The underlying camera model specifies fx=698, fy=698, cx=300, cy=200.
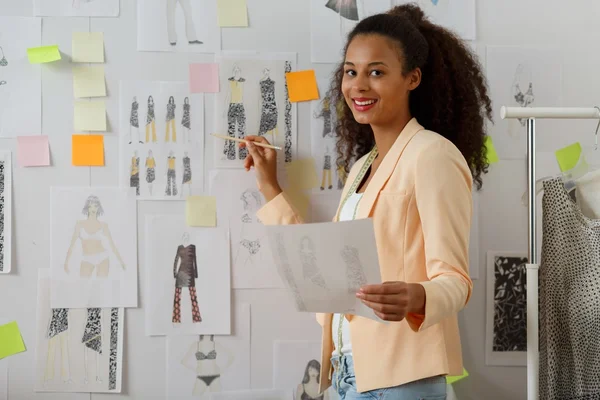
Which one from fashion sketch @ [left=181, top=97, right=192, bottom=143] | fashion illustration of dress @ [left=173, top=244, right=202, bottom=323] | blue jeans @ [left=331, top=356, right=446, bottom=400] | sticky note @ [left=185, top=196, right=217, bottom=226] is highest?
fashion sketch @ [left=181, top=97, right=192, bottom=143]

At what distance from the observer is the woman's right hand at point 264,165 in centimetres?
168

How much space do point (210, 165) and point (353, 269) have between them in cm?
69

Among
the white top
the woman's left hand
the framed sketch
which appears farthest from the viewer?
the framed sketch

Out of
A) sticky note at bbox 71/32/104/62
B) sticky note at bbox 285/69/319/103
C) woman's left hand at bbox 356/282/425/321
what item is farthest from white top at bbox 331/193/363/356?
sticky note at bbox 71/32/104/62

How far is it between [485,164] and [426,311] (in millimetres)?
592

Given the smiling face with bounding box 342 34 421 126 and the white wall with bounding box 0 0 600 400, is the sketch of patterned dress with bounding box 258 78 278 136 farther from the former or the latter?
the smiling face with bounding box 342 34 421 126

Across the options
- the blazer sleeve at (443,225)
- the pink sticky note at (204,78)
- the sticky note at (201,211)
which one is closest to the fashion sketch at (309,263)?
the blazer sleeve at (443,225)

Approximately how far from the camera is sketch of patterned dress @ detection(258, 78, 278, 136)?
5.69 feet

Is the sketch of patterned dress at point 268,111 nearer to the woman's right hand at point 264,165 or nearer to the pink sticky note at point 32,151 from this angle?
the woman's right hand at point 264,165

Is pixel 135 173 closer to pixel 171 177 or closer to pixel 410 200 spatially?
pixel 171 177

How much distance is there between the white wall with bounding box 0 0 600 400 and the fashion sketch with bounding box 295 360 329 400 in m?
0.07

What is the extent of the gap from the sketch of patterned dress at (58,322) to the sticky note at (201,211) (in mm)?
369

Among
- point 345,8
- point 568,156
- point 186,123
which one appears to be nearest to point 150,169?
point 186,123

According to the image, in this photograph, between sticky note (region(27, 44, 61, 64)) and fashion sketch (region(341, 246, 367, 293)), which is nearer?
fashion sketch (region(341, 246, 367, 293))
